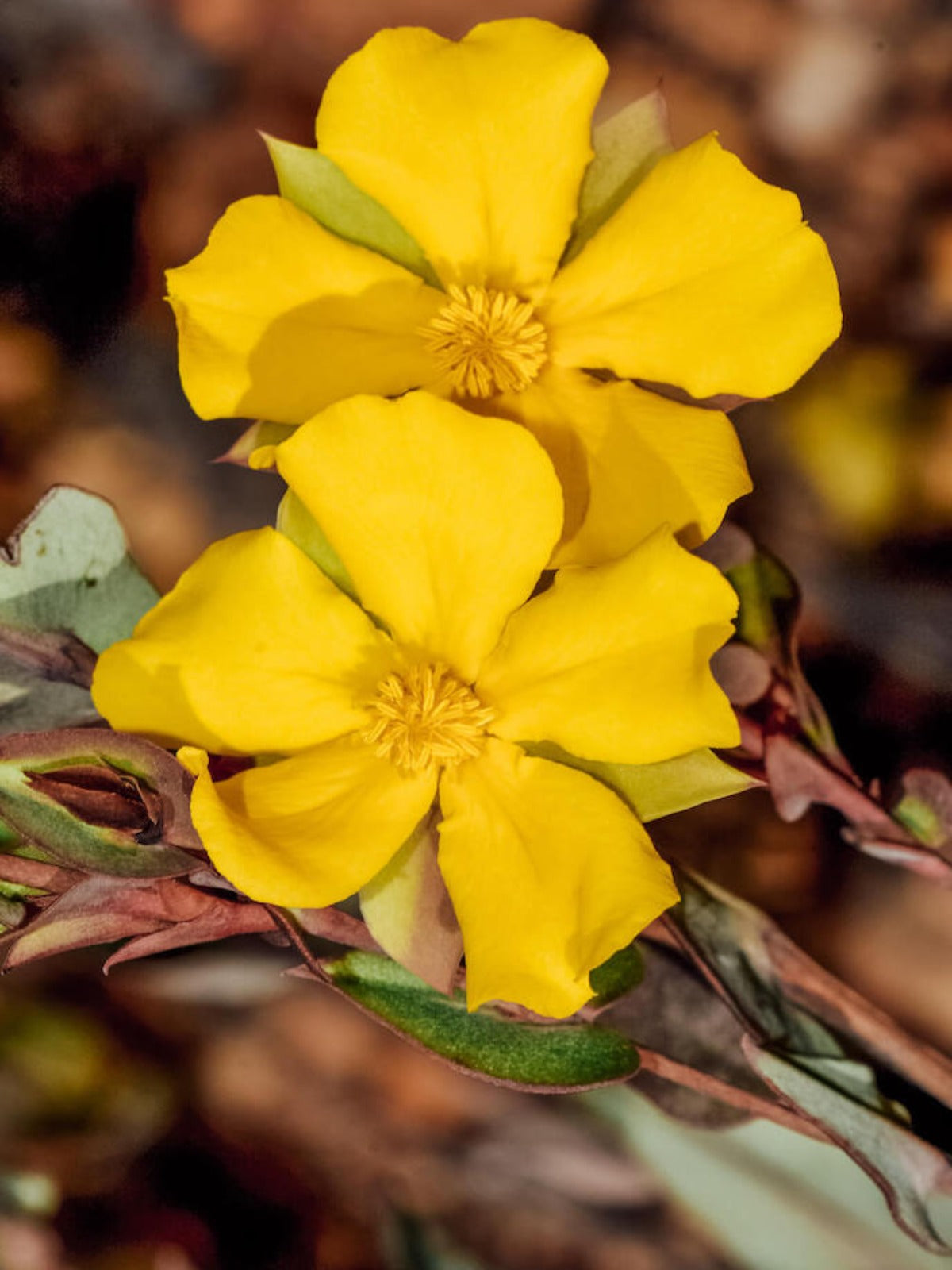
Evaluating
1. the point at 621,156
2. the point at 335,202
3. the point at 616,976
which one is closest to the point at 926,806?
the point at 616,976

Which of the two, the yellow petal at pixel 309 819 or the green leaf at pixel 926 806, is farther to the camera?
the green leaf at pixel 926 806

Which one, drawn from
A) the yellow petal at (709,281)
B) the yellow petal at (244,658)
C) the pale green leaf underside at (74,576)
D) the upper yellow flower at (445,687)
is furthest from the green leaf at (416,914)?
the yellow petal at (709,281)

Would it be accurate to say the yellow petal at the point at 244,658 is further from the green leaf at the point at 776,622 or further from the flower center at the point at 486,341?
the green leaf at the point at 776,622

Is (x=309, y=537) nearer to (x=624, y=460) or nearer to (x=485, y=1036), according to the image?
(x=624, y=460)

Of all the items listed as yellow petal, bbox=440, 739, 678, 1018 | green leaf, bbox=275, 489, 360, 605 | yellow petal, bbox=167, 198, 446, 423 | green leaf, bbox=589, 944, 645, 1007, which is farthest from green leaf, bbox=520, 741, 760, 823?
yellow petal, bbox=167, 198, 446, 423

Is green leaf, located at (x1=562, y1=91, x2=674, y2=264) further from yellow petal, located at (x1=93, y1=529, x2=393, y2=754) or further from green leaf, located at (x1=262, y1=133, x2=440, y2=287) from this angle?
yellow petal, located at (x1=93, y1=529, x2=393, y2=754)

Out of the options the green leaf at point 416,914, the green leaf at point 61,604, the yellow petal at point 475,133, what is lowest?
the green leaf at point 416,914

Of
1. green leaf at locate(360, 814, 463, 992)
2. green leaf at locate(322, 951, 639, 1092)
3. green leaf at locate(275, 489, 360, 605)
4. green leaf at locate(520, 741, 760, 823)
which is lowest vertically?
green leaf at locate(322, 951, 639, 1092)
